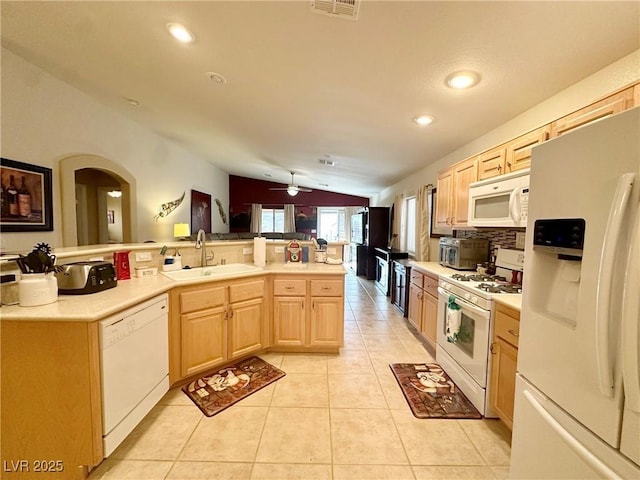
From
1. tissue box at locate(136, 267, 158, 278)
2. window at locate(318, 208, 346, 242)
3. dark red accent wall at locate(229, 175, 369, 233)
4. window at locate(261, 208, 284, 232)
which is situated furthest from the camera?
window at locate(318, 208, 346, 242)

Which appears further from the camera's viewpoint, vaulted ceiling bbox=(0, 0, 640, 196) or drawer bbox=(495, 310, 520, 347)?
drawer bbox=(495, 310, 520, 347)

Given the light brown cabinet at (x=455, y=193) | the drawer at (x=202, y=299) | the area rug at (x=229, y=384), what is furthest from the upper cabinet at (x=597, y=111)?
the area rug at (x=229, y=384)

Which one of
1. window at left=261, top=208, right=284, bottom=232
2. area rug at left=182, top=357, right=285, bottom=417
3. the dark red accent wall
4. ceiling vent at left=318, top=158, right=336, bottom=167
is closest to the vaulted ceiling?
ceiling vent at left=318, top=158, right=336, bottom=167

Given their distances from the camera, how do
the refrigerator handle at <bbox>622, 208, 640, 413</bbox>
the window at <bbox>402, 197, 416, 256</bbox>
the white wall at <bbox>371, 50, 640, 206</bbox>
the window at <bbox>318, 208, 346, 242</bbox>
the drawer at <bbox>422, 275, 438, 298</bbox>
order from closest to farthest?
the refrigerator handle at <bbox>622, 208, 640, 413</bbox> → the white wall at <bbox>371, 50, 640, 206</bbox> → the drawer at <bbox>422, 275, 438, 298</bbox> → the window at <bbox>402, 197, 416, 256</bbox> → the window at <bbox>318, 208, 346, 242</bbox>

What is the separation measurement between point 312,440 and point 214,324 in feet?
4.00

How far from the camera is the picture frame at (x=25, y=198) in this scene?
2.30 m

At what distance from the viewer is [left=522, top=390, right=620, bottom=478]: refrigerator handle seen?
778 mm

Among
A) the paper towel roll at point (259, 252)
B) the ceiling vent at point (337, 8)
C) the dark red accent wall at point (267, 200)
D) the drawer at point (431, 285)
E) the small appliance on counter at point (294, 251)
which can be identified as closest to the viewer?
the ceiling vent at point (337, 8)

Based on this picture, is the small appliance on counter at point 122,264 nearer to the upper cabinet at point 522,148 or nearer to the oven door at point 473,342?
the oven door at point 473,342

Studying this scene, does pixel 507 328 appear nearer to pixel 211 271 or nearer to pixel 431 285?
pixel 431 285

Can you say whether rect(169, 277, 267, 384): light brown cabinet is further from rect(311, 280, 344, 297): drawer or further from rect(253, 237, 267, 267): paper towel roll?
rect(311, 280, 344, 297): drawer

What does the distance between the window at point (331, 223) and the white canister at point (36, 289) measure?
793cm

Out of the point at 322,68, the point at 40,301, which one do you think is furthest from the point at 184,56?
the point at 40,301

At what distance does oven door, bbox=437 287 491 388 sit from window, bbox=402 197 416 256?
2957 mm
